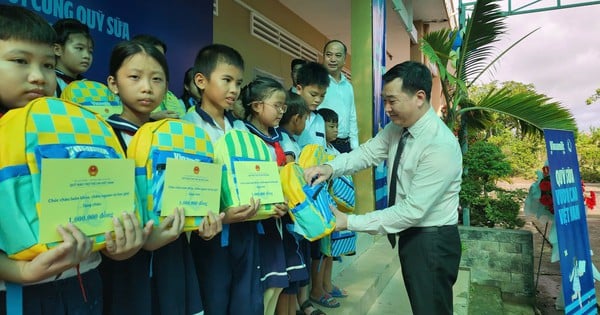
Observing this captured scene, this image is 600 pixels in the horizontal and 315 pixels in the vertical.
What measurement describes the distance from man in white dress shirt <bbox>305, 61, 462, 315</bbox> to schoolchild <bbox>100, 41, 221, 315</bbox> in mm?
808

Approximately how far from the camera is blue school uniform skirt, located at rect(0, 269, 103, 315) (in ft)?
3.23

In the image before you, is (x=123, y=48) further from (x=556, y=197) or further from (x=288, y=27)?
(x=288, y=27)

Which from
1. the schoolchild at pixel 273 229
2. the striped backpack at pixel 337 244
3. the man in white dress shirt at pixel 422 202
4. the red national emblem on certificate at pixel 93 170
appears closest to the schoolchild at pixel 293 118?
the schoolchild at pixel 273 229

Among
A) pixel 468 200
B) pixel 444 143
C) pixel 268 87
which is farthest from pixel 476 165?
pixel 268 87

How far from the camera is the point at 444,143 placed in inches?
82.4

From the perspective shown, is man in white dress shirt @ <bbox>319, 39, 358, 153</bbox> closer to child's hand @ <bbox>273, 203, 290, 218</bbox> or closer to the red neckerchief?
the red neckerchief

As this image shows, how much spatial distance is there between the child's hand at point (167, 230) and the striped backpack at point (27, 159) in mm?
196

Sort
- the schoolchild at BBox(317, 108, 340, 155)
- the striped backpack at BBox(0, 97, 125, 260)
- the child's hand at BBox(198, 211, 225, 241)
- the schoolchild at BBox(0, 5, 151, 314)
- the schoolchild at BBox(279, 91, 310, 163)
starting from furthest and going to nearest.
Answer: the schoolchild at BBox(317, 108, 340, 155) → the schoolchild at BBox(279, 91, 310, 163) → the child's hand at BBox(198, 211, 225, 241) → the schoolchild at BBox(0, 5, 151, 314) → the striped backpack at BBox(0, 97, 125, 260)

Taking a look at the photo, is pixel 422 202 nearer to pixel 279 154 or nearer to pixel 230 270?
pixel 279 154

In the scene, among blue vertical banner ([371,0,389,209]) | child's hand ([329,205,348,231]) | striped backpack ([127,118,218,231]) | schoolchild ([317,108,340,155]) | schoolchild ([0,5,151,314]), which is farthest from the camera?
blue vertical banner ([371,0,389,209])

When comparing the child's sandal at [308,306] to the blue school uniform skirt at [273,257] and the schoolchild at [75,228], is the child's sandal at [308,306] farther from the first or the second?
the schoolchild at [75,228]

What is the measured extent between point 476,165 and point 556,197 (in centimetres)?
220

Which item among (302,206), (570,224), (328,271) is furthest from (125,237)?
(570,224)

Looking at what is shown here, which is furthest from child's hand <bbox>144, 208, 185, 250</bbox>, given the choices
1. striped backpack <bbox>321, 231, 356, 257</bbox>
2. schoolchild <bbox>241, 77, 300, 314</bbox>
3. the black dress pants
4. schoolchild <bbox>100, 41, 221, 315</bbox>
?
striped backpack <bbox>321, 231, 356, 257</bbox>
